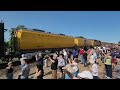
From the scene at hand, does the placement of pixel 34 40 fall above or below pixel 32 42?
above

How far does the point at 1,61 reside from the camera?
20.0 meters

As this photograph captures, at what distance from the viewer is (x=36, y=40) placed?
79.9 feet

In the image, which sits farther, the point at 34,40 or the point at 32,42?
the point at 34,40

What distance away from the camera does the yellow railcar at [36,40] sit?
21.6m

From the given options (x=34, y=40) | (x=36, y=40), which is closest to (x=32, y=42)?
(x=34, y=40)

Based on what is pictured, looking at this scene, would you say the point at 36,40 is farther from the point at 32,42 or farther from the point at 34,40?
the point at 32,42

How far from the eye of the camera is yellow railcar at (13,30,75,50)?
2165 cm

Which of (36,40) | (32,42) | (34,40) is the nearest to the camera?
(32,42)
